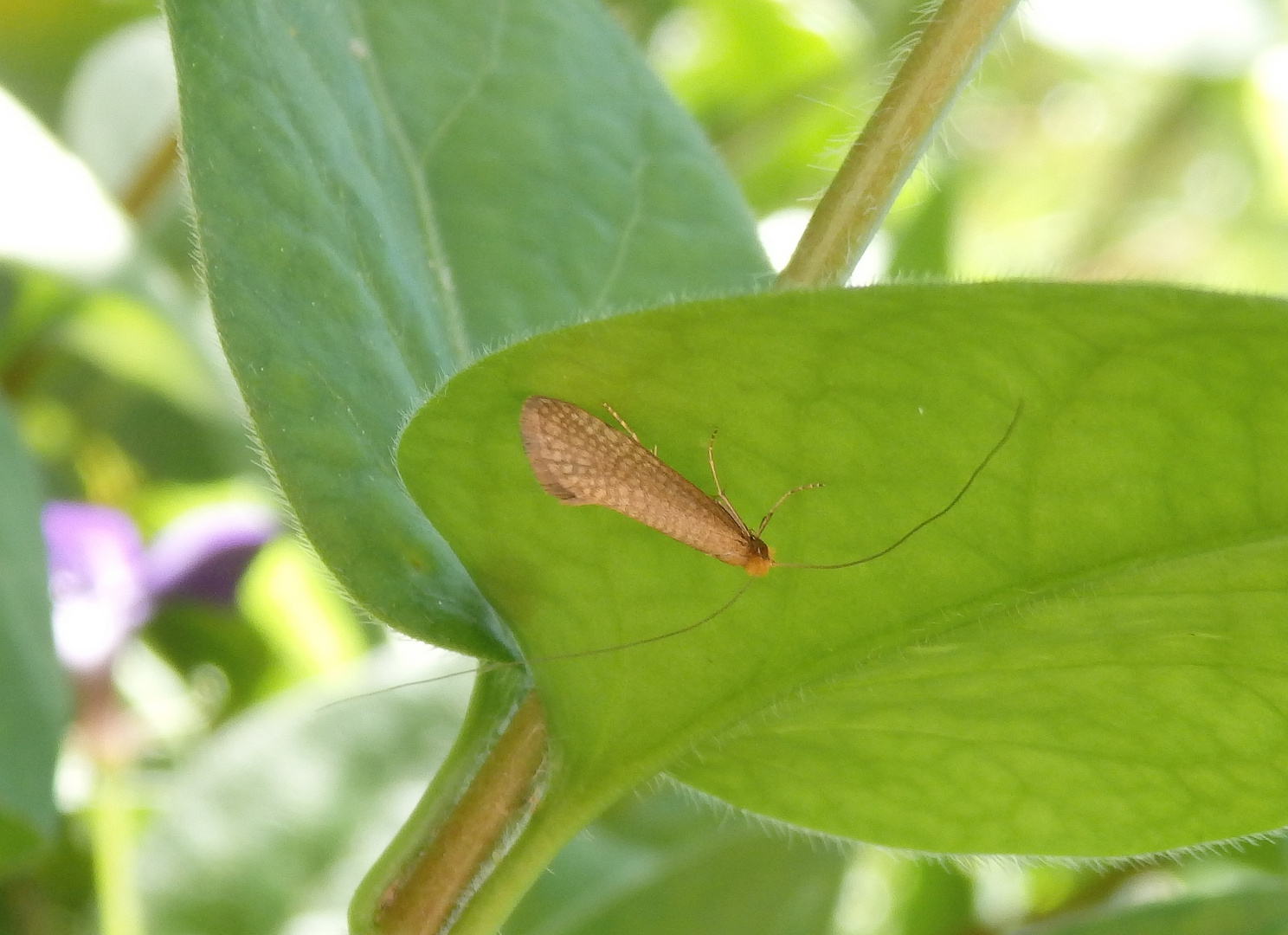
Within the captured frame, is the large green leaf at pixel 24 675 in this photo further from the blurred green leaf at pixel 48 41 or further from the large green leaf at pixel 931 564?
the blurred green leaf at pixel 48 41

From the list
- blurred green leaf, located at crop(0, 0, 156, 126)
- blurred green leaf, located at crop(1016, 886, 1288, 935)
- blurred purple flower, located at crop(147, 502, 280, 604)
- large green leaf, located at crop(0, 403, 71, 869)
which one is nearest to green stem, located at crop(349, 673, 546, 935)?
large green leaf, located at crop(0, 403, 71, 869)

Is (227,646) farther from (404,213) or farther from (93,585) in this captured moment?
(404,213)

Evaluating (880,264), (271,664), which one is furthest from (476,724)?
(880,264)

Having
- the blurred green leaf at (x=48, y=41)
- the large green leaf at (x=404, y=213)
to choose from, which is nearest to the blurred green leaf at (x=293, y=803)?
the large green leaf at (x=404, y=213)

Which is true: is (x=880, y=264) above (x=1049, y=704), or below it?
below

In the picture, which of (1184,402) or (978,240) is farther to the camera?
(978,240)

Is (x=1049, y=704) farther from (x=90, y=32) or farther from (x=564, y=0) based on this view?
(x=90, y=32)

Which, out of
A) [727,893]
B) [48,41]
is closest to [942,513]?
[727,893]
